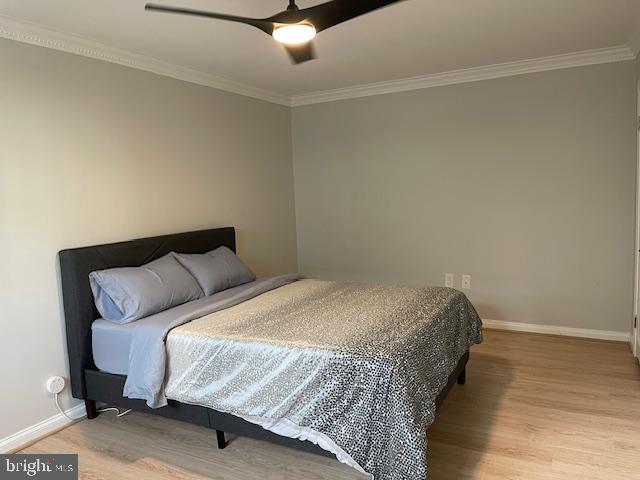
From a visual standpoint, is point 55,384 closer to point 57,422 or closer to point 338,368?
point 57,422

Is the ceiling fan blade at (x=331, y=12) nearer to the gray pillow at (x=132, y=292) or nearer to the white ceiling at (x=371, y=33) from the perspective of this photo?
the white ceiling at (x=371, y=33)

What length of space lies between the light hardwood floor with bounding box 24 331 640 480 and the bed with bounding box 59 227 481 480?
0.61ft

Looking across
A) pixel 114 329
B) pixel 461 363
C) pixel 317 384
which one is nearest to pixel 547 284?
pixel 461 363

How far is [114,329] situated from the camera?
9.35 feet

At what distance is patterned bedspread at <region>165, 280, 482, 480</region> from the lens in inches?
80.0

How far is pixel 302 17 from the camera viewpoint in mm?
2008

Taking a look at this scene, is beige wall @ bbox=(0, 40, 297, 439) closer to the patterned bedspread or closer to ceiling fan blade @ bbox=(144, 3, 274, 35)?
the patterned bedspread

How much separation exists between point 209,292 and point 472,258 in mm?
2497

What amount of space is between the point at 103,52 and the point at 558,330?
13.9 ft

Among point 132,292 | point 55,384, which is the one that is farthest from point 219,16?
point 55,384

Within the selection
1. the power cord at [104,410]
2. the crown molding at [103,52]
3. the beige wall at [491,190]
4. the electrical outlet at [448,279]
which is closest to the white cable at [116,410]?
the power cord at [104,410]

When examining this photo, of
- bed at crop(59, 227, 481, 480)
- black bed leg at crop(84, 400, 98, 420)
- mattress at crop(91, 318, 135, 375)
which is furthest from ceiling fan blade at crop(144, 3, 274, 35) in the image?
black bed leg at crop(84, 400, 98, 420)

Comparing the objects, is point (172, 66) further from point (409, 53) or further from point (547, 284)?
point (547, 284)
